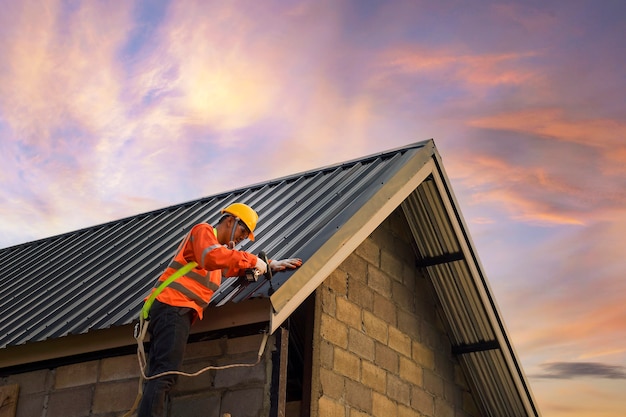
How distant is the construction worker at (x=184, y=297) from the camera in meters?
7.19

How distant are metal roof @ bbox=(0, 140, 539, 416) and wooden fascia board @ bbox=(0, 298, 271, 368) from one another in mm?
81

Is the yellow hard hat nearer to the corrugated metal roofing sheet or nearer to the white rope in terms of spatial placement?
the corrugated metal roofing sheet

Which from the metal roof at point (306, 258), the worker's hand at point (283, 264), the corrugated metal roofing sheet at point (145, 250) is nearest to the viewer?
the worker's hand at point (283, 264)

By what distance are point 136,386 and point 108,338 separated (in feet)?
1.79

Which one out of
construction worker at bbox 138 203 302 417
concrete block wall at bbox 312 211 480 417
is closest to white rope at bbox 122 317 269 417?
construction worker at bbox 138 203 302 417

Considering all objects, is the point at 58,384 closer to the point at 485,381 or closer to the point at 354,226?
the point at 354,226

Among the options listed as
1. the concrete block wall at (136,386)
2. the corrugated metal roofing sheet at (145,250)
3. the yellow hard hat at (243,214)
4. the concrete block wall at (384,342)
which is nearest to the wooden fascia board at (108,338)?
the corrugated metal roofing sheet at (145,250)

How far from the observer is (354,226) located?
8.38 m

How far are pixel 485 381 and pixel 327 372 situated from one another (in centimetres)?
397

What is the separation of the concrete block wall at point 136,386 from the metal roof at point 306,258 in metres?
0.46

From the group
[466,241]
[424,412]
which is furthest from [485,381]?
[466,241]

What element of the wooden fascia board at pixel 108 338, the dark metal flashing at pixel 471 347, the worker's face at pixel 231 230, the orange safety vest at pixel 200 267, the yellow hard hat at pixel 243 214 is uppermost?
the dark metal flashing at pixel 471 347

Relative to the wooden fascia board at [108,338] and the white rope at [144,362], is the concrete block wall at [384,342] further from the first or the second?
the wooden fascia board at [108,338]

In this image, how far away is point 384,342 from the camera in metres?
9.94
